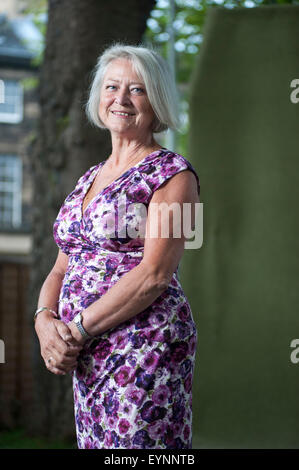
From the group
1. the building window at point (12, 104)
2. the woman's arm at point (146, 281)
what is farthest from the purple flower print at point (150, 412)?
the building window at point (12, 104)

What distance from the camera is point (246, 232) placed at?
3.84 m

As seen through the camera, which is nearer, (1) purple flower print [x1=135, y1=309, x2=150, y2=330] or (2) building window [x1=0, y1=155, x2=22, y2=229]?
(1) purple flower print [x1=135, y1=309, x2=150, y2=330]

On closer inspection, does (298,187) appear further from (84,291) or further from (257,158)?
(84,291)

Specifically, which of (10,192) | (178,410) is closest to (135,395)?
(178,410)

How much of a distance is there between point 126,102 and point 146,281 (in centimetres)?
58

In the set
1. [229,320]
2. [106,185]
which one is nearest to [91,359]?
[106,185]

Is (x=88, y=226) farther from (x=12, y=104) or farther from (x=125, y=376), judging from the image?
(x=12, y=104)

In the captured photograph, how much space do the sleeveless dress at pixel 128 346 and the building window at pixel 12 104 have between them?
15.2 meters

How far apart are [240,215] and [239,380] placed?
0.96 meters

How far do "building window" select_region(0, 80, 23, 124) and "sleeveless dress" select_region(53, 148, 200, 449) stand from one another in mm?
15211

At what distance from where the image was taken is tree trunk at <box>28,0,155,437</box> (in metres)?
4.37

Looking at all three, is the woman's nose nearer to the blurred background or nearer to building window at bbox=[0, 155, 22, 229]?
the blurred background

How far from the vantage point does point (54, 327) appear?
189cm

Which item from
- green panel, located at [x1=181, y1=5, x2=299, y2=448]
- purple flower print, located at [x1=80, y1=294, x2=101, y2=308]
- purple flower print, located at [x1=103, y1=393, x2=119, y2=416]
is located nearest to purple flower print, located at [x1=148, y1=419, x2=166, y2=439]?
purple flower print, located at [x1=103, y1=393, x2=119, y2=416]
